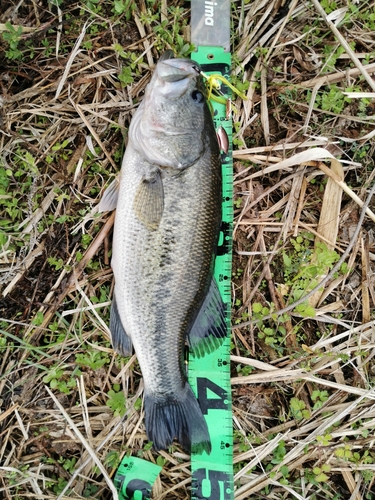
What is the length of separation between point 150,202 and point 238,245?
0.86m

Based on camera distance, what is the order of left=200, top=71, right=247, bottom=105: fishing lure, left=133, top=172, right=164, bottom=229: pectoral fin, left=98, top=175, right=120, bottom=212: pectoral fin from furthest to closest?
left=200, top=71, right=247, bottom=105: fishing lure
left=98, top=175, right=120, bottom=212: pectoral fin
left=133, top=172, right=164, bottom=229: pectoral fin

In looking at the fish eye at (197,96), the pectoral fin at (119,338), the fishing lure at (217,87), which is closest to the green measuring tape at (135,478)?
the pectoral fin at (119,338)

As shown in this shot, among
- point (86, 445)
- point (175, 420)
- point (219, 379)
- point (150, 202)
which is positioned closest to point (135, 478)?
point (86, 445)

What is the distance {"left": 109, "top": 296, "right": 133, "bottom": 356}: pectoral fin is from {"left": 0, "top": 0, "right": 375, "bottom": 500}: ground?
0.14 metres

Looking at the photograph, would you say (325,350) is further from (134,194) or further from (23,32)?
(23,32)

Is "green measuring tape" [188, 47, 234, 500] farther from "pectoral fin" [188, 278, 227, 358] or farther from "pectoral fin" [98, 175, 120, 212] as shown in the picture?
"pectoral fin" [98, 175, 120, 212]

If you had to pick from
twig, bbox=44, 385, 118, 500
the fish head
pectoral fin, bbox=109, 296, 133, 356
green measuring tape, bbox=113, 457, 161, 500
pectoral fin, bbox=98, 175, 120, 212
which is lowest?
green measuring tape, bbox=113, 457, 161, 500

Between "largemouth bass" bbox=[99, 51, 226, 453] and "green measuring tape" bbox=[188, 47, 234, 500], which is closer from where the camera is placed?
"largemouth bass" bbox=[99, 51, 226, 453]

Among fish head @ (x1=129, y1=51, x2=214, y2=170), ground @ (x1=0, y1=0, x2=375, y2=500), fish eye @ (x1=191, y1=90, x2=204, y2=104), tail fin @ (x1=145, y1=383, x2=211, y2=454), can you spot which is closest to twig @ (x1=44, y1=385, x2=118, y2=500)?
ground @ (x1=0, y1=0, x2=375, y2=500)

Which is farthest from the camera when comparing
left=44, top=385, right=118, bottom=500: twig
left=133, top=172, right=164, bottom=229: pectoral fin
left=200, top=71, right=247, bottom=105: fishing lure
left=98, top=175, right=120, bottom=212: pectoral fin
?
left=200, top=71, right=247, bottom=105: fishing lure

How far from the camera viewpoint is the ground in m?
2.95

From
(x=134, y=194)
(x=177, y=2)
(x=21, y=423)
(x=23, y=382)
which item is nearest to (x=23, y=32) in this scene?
(x=177, y=2)

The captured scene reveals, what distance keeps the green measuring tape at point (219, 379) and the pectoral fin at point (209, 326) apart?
0.44 feet

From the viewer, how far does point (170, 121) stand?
8.66 ft
